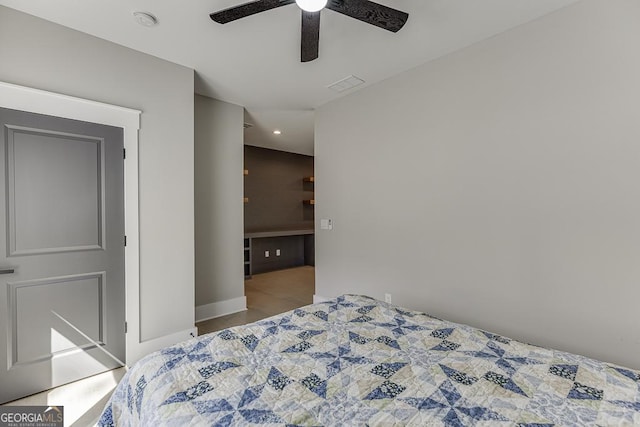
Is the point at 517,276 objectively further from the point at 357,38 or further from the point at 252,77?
the point at 252,77

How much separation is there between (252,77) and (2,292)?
257 centimetres

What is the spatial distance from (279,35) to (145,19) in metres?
0.93

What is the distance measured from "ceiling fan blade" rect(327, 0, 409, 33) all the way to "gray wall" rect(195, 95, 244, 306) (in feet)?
7.86

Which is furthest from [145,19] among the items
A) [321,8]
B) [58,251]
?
[58,251]

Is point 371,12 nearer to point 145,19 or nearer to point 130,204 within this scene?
point 145,19

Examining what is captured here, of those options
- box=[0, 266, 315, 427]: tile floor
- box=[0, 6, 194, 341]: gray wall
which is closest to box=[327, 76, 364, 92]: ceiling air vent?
box=[0, 6, 194, 341]: gray wall

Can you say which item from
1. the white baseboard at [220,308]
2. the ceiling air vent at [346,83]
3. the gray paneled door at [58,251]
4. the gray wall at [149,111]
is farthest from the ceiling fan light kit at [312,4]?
the white baseboard at [220,308]

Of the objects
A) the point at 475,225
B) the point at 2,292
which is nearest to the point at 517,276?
the point at 475,225

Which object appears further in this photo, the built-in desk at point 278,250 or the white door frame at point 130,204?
the built-in desk at point 278,250

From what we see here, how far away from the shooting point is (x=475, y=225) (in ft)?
7.90

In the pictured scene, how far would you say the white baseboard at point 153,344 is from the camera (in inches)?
97.0

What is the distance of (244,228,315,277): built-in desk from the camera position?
5813 mm

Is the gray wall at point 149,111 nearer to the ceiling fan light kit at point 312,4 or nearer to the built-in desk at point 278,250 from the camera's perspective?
the ceiling fan light kit at point 312,4

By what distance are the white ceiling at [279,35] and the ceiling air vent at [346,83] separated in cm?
6
